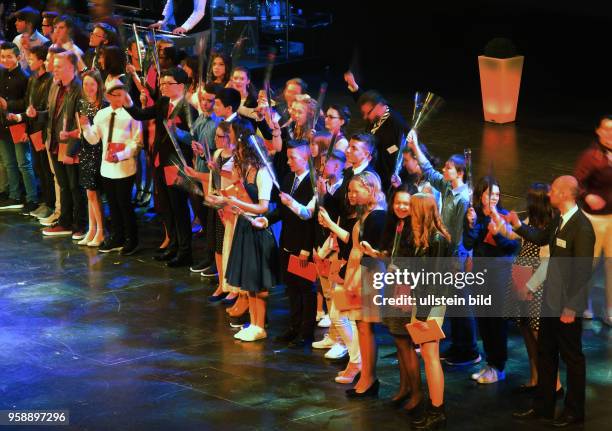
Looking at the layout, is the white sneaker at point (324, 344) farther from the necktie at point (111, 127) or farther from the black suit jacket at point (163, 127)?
the necktie at point (111, 127)

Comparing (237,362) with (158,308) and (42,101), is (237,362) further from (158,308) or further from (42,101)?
(42,101)

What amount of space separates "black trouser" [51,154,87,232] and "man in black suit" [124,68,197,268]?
44.6 inches

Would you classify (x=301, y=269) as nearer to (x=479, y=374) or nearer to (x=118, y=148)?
(x=479, y=374)

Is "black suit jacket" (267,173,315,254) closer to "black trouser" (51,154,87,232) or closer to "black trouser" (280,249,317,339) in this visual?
"black trouser" (280,249,317,339)

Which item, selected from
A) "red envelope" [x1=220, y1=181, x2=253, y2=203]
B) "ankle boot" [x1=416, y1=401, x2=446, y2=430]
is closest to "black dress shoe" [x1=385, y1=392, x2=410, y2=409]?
"ankle boot" [x1=416, y1=401, x2=446, y2=430]

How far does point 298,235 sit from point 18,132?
454 centimetres

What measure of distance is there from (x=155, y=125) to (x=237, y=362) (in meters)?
2.84

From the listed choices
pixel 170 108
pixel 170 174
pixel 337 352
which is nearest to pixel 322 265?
pixel 337 352

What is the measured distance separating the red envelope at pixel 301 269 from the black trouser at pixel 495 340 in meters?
1.22

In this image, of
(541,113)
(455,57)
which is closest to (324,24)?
(455,57)

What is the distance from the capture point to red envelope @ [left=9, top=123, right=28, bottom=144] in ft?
35.3

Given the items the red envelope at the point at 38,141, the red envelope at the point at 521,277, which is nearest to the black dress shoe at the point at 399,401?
the red envelope at the point at 521,277

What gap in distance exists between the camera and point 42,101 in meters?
10.4

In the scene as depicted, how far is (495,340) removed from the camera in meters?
6.79
